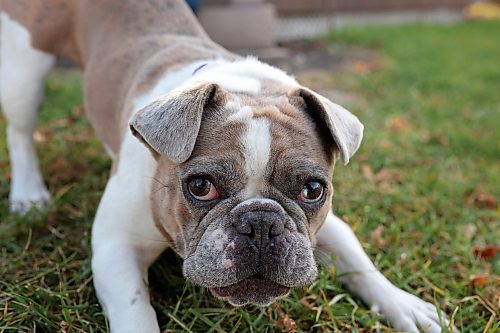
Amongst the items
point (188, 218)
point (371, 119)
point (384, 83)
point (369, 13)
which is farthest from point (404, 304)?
point (369, 13)

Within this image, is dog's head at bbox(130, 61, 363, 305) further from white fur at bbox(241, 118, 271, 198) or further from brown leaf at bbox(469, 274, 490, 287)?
brown leaf at bbox(469, 274, 490, 287)

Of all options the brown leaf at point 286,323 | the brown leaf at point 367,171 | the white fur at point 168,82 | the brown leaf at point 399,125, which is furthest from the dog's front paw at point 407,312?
the brown leaf at point 399,125

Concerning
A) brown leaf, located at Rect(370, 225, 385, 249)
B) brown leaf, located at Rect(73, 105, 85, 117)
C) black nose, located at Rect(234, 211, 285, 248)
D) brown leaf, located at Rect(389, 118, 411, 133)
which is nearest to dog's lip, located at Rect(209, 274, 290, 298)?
black nose, located at Rect(234, 211, 285, 248)

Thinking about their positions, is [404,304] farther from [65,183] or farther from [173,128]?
[65,183]

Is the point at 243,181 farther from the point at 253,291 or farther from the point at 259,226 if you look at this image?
the point at 253,291

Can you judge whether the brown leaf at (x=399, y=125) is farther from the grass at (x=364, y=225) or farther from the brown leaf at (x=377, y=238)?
the brown leaf at (x=377, y=238)

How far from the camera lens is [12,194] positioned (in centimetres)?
→ 418

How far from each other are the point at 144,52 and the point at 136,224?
121 cm

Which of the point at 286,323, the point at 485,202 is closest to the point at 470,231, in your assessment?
the point at 485,202

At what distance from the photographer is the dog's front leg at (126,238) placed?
2.92 metres

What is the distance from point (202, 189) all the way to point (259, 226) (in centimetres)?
32

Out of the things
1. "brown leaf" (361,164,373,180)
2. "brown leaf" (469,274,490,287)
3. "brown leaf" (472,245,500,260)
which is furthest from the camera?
"brown leaf" (361,164,373,180)

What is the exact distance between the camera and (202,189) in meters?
2.60

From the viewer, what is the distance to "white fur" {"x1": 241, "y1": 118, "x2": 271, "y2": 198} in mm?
2545
